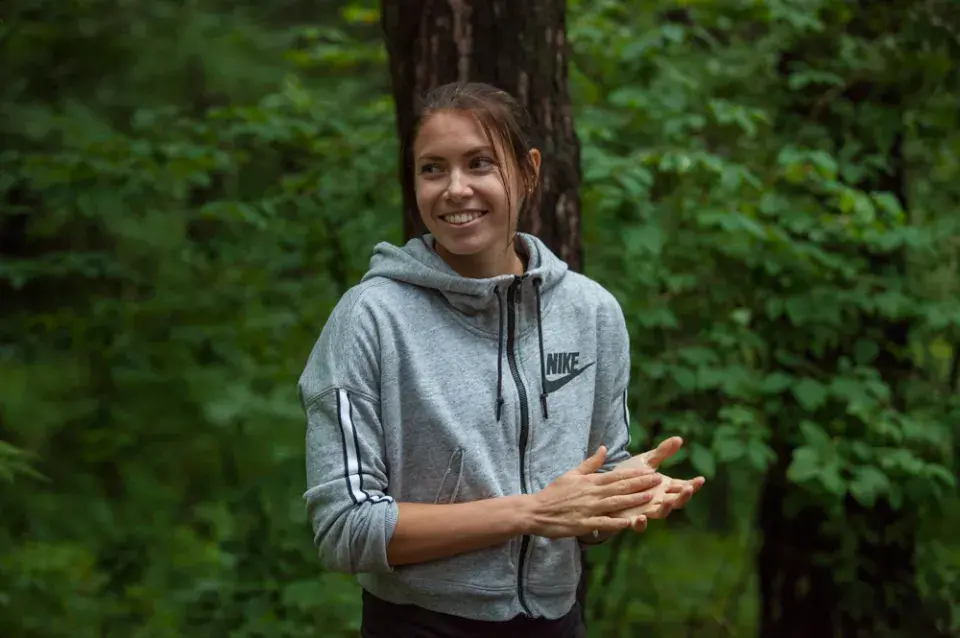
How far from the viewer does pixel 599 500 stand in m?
1.90

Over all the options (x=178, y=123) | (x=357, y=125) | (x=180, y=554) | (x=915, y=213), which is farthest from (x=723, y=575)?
(x=178, y=123)

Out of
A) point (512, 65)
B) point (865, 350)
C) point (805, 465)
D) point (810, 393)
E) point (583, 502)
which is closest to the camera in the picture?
point (583, 502)

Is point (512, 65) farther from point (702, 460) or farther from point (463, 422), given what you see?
point (702, 460)

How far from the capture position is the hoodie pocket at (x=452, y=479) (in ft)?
6.41

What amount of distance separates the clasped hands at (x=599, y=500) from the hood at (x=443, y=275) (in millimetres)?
362

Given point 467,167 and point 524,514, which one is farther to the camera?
point 467,167

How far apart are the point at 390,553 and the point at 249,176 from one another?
12.1 feet

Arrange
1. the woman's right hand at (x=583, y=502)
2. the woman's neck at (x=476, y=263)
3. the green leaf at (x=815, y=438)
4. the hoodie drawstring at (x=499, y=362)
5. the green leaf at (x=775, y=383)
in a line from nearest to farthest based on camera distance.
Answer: the woman's right hand at (x=583, y=502) < the hoodie drawstring at (x=499, y=362) < the woman's neck at (x=476, y=263) < the green leaf at (x=815, y=438) < the green leaf at (x=775, y=383)

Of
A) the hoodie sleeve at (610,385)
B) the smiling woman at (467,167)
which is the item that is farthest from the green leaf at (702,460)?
the smiling woman at (467,167)

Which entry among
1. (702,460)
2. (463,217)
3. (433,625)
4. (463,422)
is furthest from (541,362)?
(702,460)

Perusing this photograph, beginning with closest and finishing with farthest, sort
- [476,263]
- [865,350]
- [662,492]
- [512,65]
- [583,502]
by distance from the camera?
[583,502] < [662,492] < [476,263] < [512,65] < [865,350]

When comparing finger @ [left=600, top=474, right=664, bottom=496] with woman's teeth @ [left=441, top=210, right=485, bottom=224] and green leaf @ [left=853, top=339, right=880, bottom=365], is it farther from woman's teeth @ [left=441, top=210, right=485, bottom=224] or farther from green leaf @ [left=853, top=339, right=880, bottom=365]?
green leaf @ [left=853, top=339, right=880, bottom=365]

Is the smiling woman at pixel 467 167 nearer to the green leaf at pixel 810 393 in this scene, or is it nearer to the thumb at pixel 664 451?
the thumb at pixel 664 451

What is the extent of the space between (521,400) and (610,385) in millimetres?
281
